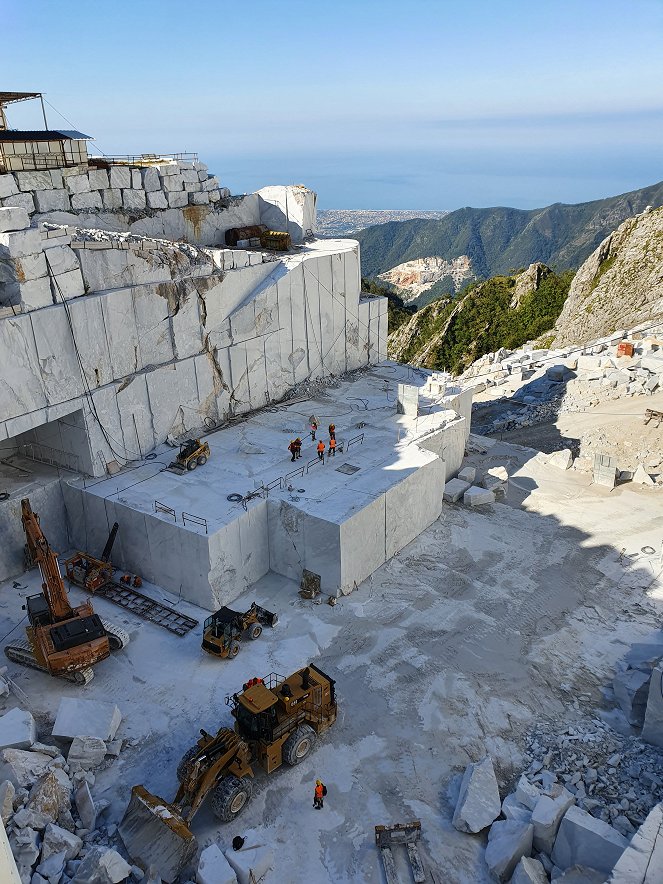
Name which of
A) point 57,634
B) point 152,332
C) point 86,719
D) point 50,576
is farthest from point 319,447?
point 86,719

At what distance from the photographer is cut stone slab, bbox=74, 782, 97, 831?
12000mm

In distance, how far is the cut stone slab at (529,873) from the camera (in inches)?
421

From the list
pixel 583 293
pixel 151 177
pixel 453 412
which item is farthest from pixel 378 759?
pixel 583 293

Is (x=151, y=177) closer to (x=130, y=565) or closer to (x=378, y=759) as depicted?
(x=130, y=565)

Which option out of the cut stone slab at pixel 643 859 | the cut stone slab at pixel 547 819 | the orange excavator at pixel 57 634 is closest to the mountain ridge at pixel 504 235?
the orange excavator at pixel 57 634

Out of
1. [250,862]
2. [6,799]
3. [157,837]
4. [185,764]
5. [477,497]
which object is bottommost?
[477,497]

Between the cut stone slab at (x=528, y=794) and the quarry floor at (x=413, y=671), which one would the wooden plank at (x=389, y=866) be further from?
the cut stone slab at (x=528, y=794)

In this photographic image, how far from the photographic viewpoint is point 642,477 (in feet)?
78.5

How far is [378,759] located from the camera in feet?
44.3

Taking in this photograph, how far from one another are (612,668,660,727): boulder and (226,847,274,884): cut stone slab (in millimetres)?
7808

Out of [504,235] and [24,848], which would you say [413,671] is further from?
[504,235]

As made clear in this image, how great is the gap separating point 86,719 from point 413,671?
6.96 metres

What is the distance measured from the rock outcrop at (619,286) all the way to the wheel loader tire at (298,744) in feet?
127

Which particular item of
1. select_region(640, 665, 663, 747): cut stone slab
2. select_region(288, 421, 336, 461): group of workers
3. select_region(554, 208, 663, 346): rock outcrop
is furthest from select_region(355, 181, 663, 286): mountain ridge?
select_region(640, 665, 663, 747): cut stone slab
